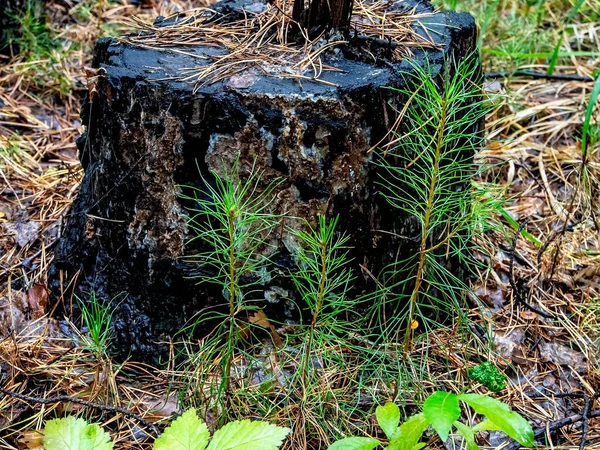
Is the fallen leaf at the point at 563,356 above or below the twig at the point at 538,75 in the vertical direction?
below

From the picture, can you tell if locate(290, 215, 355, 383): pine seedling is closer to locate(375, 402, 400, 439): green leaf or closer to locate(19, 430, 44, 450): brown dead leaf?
locate(375, 402, 400, 439): green leaf

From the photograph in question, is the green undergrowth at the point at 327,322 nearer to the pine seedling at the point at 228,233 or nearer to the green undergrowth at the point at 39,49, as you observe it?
the pine seedling at the point at 228,233

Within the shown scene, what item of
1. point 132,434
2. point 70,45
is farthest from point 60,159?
point 132,434

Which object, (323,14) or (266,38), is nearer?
(323,14)

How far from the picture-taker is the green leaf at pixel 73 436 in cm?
180

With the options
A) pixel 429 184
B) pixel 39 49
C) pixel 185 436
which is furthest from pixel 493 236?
pixel 39 49

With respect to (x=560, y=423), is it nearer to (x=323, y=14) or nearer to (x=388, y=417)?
(x=388, y=417)

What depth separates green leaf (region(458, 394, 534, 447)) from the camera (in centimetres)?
164

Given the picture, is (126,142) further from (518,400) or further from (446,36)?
(518,400)

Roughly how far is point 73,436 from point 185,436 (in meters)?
0.32

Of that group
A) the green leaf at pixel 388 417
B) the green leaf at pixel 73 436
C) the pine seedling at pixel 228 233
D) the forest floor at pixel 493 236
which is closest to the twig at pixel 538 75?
the forest floor at pixel 493 236

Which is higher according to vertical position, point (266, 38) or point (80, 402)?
point (266, 38)

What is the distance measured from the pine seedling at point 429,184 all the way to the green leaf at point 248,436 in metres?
0.48

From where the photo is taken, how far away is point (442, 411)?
1.62 metres
